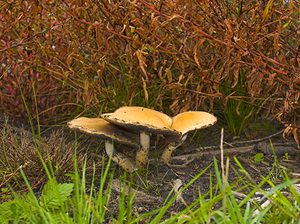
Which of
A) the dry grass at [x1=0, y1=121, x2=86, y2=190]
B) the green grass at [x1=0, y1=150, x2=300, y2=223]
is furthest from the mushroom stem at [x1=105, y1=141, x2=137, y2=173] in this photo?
the green grass at [x1=0, y1=150, x2=300, y2=223]

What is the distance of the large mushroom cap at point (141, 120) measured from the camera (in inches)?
133

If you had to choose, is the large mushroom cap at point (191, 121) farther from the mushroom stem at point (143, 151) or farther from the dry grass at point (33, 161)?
the dry grass at point (33, 161)

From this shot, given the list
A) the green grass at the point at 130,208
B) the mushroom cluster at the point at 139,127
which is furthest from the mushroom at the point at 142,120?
the green grass at the point at 130,208

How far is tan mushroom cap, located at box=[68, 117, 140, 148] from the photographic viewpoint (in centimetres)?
357

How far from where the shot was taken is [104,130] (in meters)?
3.62

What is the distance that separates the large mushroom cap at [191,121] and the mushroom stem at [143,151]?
0.18m

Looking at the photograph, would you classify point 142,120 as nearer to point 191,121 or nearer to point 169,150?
point 191,121

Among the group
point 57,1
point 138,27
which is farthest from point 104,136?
point 57,1

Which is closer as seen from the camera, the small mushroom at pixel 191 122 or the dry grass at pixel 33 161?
the small mushroom at pixel 191 122

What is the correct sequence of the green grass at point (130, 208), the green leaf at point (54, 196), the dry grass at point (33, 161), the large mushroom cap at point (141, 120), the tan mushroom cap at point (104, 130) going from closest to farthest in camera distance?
the green grass at point (130, 208)
the green leaf at point (54, 196)
the large mushroom cap at point (141, 120)
the tan mushroom cap at point (104, 130)
the dry grass at point (33, 161)

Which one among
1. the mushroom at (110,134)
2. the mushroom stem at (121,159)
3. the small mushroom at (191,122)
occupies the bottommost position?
the mushroom stem at (121,159)

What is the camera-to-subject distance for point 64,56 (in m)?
4.15

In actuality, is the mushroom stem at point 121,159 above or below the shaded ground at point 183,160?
above

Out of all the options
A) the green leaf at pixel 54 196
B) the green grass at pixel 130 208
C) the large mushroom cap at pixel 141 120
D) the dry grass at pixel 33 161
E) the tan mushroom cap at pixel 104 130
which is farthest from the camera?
the dry grass at pixel 33 161
